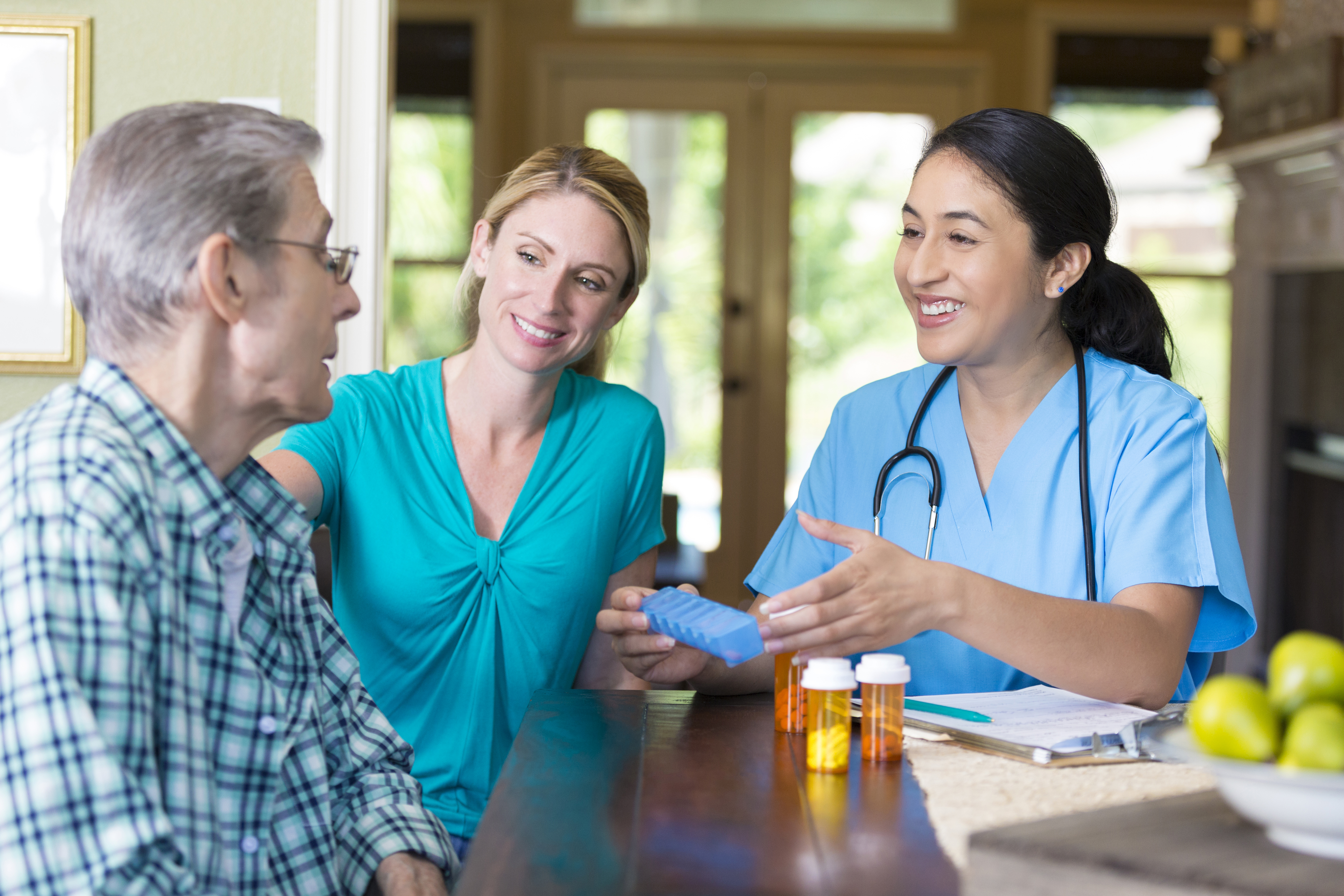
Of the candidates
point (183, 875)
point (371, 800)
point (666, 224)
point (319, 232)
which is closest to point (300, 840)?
point (371, 800)

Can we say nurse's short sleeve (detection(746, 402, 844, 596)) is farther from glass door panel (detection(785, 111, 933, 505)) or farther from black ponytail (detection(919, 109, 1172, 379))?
glass door panel (detection(785, 111, 933, 505))

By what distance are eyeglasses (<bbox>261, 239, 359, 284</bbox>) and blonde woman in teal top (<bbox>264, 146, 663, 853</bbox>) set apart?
1.39 feet

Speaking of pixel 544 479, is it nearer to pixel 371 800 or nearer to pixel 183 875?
pixel 371 800

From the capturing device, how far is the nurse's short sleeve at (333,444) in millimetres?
1562

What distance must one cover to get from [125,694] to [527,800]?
1.06 feet

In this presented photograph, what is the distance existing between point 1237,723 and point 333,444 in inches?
46.5

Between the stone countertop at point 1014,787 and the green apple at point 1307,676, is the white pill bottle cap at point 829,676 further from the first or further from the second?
the green apple at point 1307,676

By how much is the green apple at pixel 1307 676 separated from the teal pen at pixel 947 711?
1.31 ft

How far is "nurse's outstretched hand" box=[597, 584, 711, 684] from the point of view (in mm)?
1303

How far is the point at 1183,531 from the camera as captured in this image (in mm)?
1391

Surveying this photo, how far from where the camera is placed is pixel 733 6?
5547 mm

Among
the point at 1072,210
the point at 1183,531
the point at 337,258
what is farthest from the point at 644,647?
the point at 1072,210

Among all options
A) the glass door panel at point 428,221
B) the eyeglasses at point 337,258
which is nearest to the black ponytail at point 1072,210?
the eyeglasses at point 337,258

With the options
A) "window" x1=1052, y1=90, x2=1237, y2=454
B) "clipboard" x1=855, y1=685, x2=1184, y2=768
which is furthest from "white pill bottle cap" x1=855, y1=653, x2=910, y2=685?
"window" x1=1052, y1=90, x2=1237, y2=454
